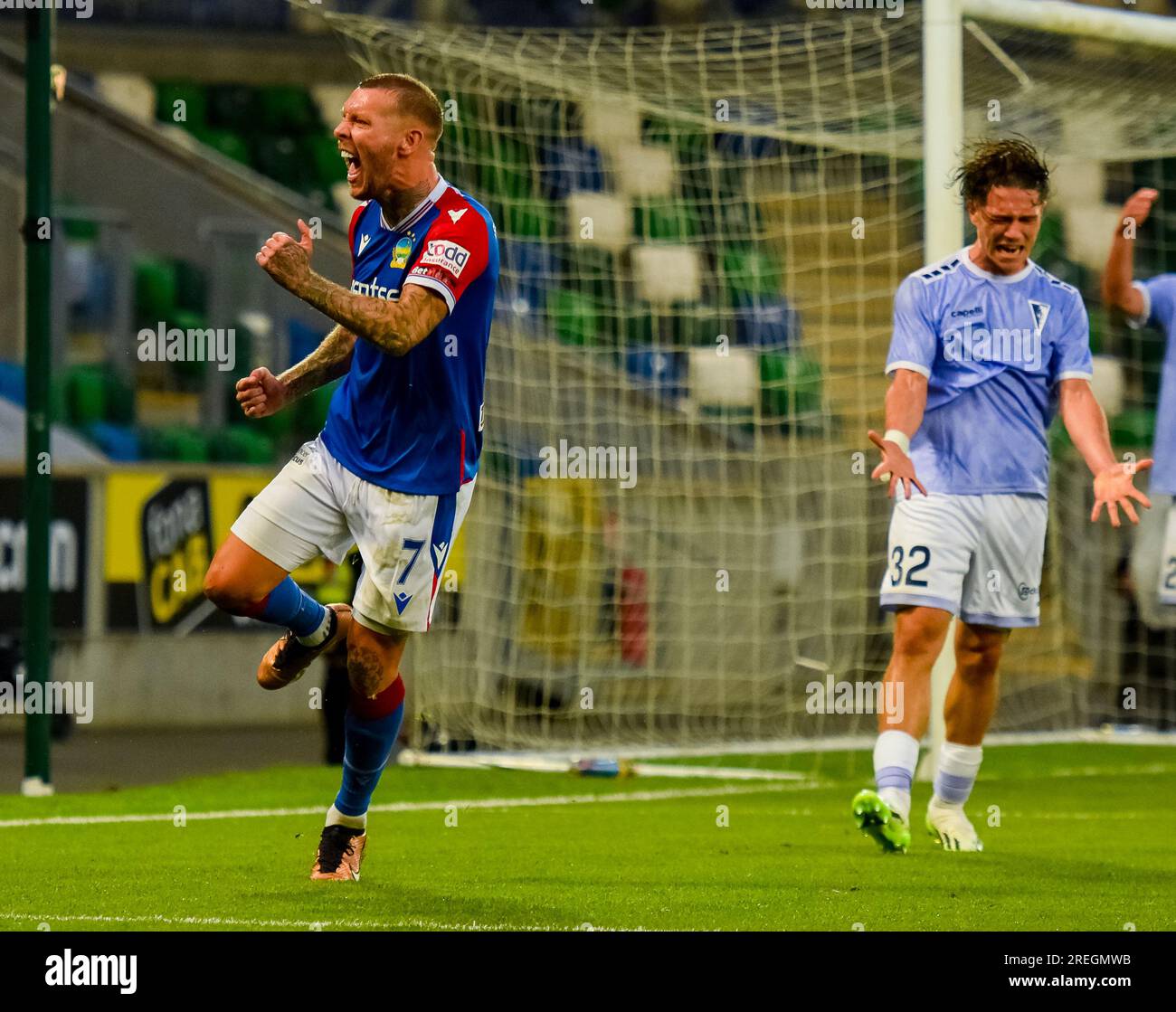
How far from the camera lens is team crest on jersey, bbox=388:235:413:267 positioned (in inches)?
219

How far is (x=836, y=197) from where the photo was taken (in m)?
13.0

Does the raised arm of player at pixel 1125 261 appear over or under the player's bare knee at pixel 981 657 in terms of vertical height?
over

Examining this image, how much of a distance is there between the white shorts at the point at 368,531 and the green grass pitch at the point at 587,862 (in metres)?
0.77

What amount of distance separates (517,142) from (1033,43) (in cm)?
299

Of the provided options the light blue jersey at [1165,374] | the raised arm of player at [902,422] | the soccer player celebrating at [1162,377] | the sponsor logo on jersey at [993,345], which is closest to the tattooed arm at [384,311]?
the raised arm of player at [902,422]

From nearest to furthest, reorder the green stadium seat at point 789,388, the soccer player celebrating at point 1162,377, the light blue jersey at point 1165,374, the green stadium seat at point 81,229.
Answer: the soccer player celebrating at point 1162,377 < the light blue jersey at point 1165,374 < the green stadium seat at point 789,388 < the green stadium seat at point 81,229

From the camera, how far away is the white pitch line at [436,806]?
7.84 m

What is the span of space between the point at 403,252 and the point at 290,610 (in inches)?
39.5

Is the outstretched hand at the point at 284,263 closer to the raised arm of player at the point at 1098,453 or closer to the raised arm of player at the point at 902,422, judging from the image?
the raised arm of player at the point at 902,422

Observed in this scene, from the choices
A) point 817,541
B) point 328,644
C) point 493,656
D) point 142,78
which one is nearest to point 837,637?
point 817,541

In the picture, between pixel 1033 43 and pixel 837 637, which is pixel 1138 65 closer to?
pixel 1033 43

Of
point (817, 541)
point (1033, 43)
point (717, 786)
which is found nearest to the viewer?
point (717, 786)

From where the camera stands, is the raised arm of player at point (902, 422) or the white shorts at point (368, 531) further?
the raised arm of player at point (902, 422)

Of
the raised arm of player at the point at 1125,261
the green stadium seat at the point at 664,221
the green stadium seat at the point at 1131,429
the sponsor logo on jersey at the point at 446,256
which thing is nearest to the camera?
the sponsor logo on jersey at the point at 446,256
